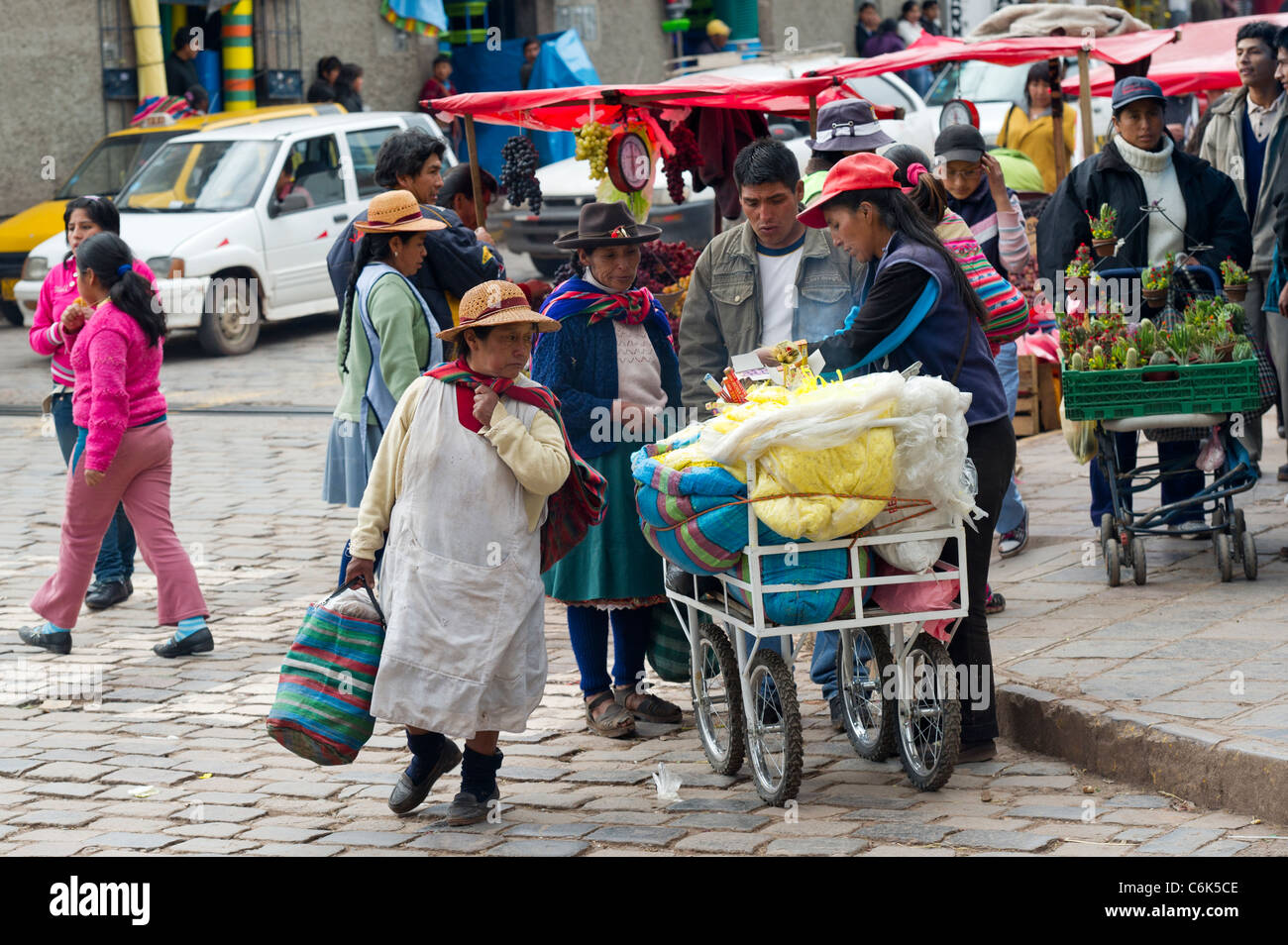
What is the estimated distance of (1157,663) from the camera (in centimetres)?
625

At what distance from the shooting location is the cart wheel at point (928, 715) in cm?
524

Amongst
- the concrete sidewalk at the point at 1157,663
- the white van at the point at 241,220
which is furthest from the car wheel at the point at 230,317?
the concrete sidewalk at the point at 1157,663

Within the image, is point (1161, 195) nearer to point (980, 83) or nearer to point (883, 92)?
point (980, 83)

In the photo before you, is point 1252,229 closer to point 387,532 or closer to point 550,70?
point 387,532

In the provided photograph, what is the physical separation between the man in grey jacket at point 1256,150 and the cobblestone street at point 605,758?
872 mm

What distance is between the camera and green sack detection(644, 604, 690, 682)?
641 centimetres

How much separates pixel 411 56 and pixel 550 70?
214 cm

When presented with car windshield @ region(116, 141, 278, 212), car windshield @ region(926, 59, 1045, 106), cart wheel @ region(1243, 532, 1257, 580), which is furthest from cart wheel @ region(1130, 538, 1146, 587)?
car windshield @ region(926, 59, 1045, 106)

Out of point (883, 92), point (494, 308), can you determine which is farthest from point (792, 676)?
point (883, 92)

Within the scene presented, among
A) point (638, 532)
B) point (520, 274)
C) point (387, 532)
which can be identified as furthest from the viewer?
point (520, 274)

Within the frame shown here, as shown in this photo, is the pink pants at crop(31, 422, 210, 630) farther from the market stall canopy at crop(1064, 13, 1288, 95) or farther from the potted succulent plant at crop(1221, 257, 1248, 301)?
the market stall canopy at crop(1064, 13, 1288, 95)

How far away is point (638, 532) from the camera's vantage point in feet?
20.6

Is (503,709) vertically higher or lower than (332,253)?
lower

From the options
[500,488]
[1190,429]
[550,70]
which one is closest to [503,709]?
[500,488]
